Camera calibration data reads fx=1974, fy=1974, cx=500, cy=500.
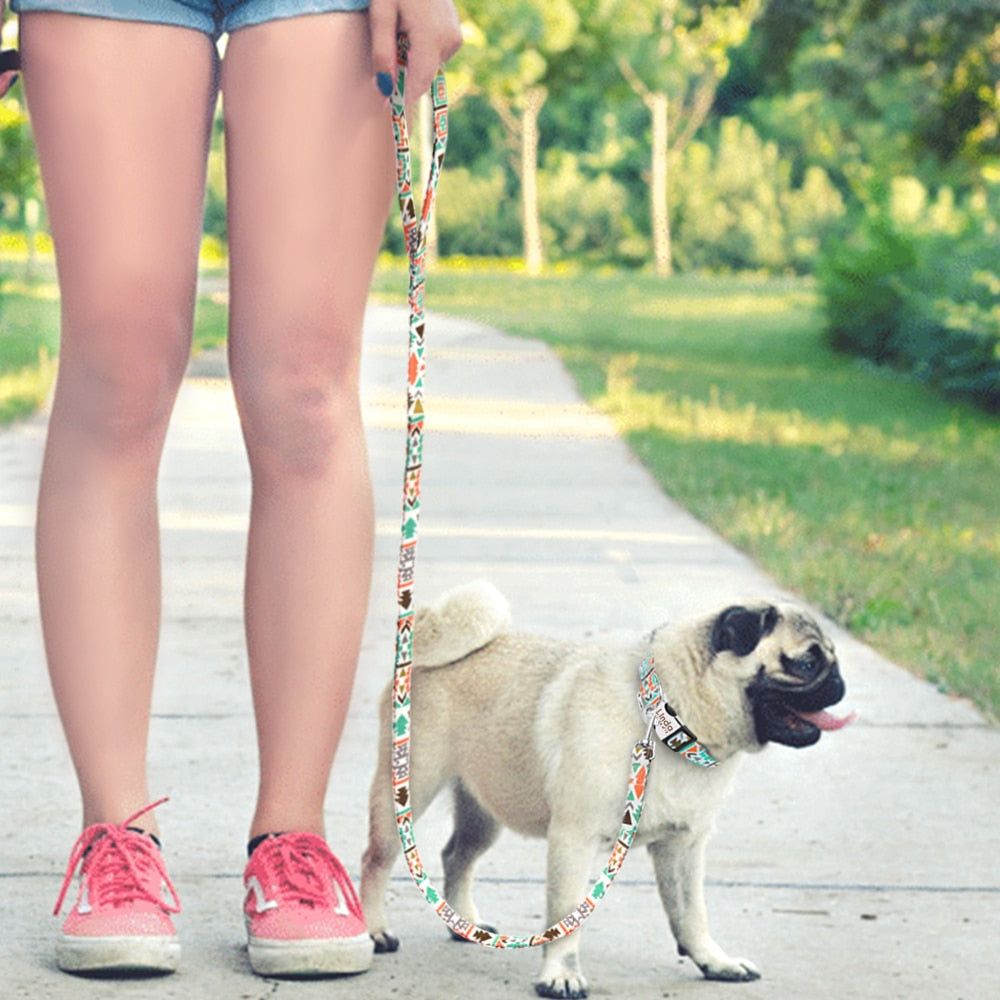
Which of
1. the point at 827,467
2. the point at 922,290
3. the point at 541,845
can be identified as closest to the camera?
the point at 541,845

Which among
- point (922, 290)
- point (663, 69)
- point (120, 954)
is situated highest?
point (663, 69)

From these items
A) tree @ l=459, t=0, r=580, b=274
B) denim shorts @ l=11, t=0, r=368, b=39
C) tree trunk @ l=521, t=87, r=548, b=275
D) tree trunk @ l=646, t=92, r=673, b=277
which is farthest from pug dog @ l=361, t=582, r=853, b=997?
tree trunk @ l=646, t=92, r=673, b=277

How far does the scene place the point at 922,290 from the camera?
682 inches

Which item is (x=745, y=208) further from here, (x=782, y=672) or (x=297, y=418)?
(x=297, y=418)

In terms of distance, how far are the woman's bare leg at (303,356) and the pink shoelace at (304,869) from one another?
4cm

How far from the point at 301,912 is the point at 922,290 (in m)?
15.1

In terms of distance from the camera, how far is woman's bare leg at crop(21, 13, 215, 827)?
2900mm

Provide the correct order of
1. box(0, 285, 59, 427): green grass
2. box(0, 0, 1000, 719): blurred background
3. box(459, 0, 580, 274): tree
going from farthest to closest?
box(459, 0, 580, 274): tree, box(0, 285, 59, 427): green grass, box(0, 0, 1000, 719): blurred background

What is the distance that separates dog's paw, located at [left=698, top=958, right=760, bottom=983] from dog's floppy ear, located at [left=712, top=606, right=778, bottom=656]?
1.61 ft

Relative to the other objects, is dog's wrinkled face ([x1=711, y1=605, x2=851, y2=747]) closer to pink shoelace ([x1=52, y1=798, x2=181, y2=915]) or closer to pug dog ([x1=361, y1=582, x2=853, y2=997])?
pug dog ([x1=361, y1=582, x2=853, y2=997])

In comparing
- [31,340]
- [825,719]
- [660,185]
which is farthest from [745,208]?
[825,719]

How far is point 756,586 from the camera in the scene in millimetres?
6906

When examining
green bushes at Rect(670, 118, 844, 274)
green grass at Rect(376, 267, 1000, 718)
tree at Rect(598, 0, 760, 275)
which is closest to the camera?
green grass at Rect(376, 267, 1000, 718)

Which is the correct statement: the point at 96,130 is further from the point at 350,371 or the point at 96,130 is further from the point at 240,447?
the point at 240,447
